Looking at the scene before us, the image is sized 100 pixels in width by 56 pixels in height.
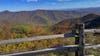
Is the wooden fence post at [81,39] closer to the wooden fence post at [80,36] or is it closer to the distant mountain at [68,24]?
the wooden fence post at [80,36]

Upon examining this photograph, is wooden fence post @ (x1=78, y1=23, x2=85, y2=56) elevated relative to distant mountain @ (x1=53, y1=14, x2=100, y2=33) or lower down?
elevated

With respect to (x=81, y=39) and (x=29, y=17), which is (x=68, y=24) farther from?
(x=81, y=39)

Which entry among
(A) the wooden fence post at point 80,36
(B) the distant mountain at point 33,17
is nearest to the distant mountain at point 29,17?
(B) the distant mountain at point 33,17

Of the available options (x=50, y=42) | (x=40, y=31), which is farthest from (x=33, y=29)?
(x=50, y=42)

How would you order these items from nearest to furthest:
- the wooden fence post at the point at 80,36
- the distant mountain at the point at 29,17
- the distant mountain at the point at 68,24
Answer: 1. the wooden fence post at the point at 80,36
2. the distant mountain at the point at 68,24
3. the distant mountain at the point at 29,17

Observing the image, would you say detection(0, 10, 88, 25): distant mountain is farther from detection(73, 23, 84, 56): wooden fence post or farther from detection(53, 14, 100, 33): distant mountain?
detection(73, 23, 84, 56): wooden fence post

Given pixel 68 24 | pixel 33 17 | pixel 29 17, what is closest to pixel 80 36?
pixel 68 24

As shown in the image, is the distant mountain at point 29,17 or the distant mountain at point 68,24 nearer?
the distant mountain at point 68,24

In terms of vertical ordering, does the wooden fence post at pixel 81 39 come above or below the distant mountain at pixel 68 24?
above

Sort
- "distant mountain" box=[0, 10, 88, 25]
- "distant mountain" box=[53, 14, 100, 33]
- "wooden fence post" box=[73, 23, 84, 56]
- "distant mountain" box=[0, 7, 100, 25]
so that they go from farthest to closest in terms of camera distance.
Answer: "distant mountain" box=[0, 10, 88, 25]
"distant mountain" box=[0, 7, 100, 25]
"distant mountain" box=[53, 14, 100, 33]
"wooden fence post" box=[73, 23, 84, 56]

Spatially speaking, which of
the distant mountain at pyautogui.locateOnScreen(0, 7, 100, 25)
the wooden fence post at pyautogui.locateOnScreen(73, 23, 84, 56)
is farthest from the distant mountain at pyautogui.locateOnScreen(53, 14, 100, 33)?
the wooden fence post at pyautogui.locateOnScreen(73, 23, 84, 56)

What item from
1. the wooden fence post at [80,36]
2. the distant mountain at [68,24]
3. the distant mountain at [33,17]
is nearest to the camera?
the wooden fence post at [80,36]
